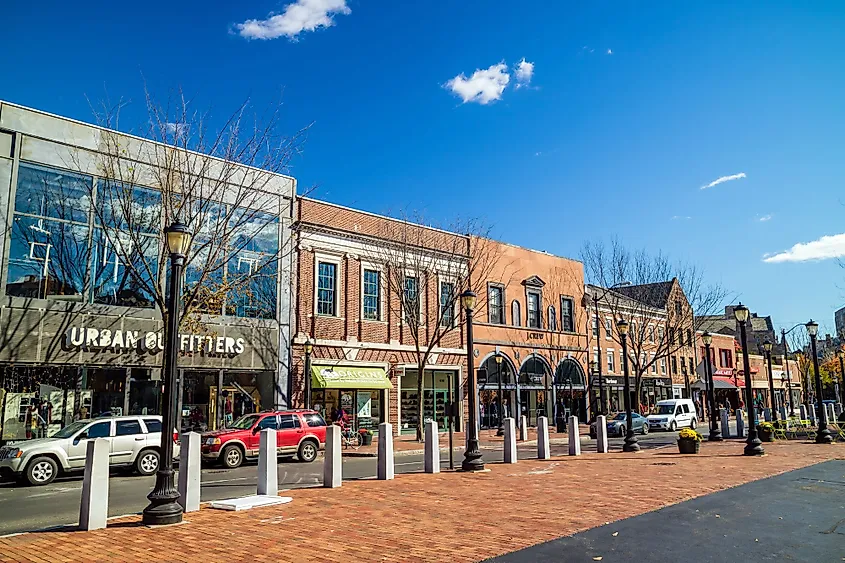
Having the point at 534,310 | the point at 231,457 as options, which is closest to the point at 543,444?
the point at 231,457

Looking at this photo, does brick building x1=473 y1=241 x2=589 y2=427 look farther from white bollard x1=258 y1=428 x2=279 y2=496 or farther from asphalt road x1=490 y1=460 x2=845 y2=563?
asphalt road x1=490 y1=460 x2=845 y2=563

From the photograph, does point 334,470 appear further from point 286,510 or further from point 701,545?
point 701,545

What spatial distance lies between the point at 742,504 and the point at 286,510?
7453 mm

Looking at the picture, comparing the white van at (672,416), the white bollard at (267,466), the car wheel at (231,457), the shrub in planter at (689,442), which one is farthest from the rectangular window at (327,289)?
the white van at (672,416)

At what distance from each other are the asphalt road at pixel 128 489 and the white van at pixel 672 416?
1866cm

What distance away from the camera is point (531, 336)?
4122 cm

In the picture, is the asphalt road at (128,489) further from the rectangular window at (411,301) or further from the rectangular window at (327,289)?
the rectangular window at (327,289)

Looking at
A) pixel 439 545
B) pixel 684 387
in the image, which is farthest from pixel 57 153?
pixel 684 387

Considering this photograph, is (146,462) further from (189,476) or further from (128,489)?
(189,476)

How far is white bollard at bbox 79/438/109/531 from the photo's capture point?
9.27 m

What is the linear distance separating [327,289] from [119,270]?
926cm

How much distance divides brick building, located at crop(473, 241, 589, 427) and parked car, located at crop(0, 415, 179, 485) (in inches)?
802

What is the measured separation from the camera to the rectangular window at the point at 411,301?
30.3 meters

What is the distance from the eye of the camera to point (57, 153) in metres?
22.6
